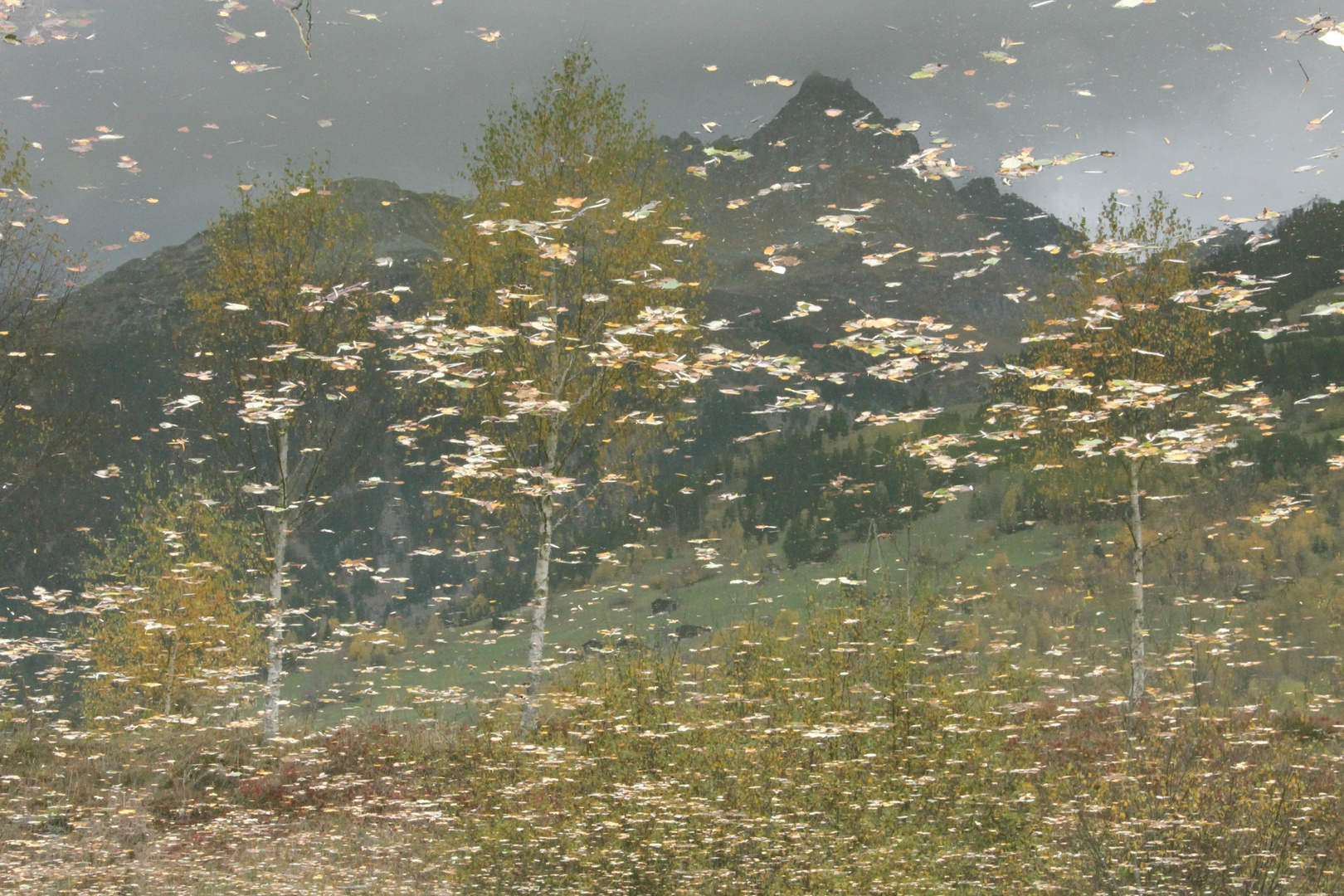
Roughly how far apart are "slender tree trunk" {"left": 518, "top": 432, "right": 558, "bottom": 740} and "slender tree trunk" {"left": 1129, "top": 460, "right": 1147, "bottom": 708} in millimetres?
11393

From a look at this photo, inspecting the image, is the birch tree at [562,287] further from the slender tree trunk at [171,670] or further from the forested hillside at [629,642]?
the slender tree trunk at [171,670]

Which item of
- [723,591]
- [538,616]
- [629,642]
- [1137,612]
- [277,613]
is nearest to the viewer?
[629,642]

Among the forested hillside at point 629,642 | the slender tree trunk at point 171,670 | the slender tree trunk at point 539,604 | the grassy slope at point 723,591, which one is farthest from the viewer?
the grassy slope at point 723,591

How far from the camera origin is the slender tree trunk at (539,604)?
1680 centimetres

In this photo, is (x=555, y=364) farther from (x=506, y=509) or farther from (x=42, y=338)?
(x=42, y=338)

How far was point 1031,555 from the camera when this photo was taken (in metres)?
A: 54.8

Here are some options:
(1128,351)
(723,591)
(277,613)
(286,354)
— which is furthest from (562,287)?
(723,591)

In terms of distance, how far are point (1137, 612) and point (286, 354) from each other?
1843 cm

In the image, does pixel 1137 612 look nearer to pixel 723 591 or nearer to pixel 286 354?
pixel 286 354

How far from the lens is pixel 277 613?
18.4 m

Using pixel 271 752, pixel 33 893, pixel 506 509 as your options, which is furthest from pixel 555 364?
pixel 33 893

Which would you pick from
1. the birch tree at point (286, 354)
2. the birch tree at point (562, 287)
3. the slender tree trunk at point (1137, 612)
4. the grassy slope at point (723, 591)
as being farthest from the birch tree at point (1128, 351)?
the grassy slope at point (723, 591)

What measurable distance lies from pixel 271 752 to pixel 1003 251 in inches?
654

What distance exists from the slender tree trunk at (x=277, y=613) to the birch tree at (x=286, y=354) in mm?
27
